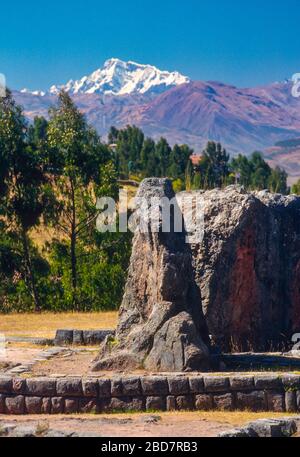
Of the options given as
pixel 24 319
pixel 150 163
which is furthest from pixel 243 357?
pixel 150 163

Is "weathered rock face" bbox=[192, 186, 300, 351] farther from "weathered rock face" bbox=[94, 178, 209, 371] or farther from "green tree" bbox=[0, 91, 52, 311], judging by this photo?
"green tree" bbox=[0, 91, 52, 311]

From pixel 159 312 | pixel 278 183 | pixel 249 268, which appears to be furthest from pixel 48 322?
pixel 278 183

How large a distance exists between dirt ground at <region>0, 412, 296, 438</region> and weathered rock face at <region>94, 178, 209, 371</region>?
1.69m

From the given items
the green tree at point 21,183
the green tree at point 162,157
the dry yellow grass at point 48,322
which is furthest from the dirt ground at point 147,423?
the green tree at point 162,157

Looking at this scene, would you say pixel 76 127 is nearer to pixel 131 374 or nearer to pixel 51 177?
pixel 51 177

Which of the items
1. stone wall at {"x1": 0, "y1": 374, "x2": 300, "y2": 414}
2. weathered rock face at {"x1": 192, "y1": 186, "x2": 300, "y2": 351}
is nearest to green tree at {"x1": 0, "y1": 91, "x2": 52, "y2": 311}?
weathered rock face at {"x1": 192, "y1": 186, "x2": 300, "y2": 351}

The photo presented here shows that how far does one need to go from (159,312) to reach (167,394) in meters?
2.08

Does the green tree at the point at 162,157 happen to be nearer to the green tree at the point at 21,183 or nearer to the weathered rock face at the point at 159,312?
the green tree at the point at 21,183

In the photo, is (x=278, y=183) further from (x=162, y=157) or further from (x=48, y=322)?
(x=48, y=322)

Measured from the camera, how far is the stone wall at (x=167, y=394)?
16031mm

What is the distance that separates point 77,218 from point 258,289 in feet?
46.1

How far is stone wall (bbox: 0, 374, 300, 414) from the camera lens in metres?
16.0

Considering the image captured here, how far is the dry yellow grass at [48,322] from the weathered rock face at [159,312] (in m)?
5.99

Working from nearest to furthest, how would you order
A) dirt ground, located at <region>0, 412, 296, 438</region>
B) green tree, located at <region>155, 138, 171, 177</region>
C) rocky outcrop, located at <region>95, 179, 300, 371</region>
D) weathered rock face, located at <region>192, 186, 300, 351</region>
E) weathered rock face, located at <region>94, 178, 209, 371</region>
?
1. dirt ground, located at <region>0, 412, 296, 438</region>
2. weathered rock face, located at <region>94, 178, 209, 371</region>
3. rocky outcrop, located at <region>95, 179, 300, 371</region>
4. weathered rock face, located at <region>192, 186, 300, 351</region>
5. green tree, located at <region>155, 138, 171, 177</region>
